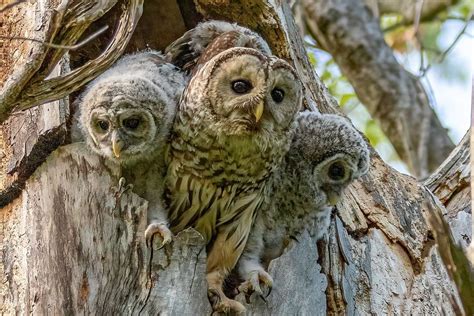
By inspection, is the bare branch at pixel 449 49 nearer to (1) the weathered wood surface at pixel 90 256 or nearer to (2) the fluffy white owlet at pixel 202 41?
(2) the fluffy white owlet at pixel 202 41

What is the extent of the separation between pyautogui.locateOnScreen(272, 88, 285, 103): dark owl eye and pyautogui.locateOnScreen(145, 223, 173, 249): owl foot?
0.70 metres

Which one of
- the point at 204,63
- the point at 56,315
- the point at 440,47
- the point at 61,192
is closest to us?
the point at 56,315

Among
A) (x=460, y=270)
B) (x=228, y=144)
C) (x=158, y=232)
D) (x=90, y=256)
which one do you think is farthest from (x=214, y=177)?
(x=460, y=270)

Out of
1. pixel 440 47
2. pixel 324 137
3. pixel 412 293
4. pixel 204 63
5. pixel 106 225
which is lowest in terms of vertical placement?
pixel 412 293

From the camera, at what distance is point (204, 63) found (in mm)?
3713

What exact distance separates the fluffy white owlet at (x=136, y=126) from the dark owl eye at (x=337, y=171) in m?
0.79

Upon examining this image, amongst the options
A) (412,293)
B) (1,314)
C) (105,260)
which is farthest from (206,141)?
(412,293)

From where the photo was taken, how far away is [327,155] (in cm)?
381

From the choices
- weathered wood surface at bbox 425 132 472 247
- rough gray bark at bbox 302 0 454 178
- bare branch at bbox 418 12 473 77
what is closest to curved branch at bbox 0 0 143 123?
weathered wood surface at bbox 425 132 472 247

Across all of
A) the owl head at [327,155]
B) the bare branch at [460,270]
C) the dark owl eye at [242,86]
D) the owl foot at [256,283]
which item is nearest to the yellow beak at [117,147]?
the dark owl eye at [242,86]

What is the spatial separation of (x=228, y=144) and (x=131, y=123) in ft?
1.36

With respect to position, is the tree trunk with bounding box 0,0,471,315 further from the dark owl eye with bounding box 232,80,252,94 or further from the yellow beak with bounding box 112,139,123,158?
the dark owl eye with bounding box 232,80,252,94

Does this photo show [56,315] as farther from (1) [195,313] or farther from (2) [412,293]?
(2) [412,293]

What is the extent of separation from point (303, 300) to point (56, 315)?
1064 mm
